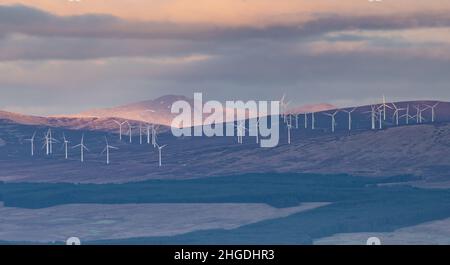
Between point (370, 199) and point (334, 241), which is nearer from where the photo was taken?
point (334, 241)

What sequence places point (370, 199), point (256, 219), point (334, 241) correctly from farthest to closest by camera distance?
point (370, 199)
point (256, 219)
point (334, 241)

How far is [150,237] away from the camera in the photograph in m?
163

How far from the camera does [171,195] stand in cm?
19312
